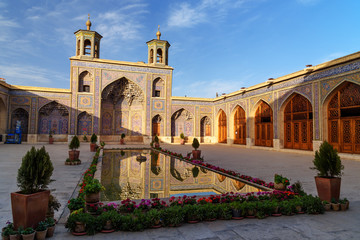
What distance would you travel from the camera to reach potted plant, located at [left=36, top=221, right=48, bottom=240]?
2674 millimetres

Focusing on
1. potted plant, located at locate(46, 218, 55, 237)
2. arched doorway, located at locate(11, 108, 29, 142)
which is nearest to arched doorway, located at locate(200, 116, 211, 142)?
arched doorway, located at locate(11, 108, 29, 142)

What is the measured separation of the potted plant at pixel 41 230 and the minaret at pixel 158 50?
2108 cm

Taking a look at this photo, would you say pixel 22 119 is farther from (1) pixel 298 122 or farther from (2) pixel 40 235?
(1) pixel 298 122

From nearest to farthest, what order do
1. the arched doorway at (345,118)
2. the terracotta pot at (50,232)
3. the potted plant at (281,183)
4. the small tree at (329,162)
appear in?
the terracotta pot at (50,232)
the small tree at (329,162)
the potted plant at (281,183)
the arched doorway at (345,118)

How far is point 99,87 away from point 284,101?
15029 mm

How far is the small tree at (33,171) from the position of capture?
2906 millimetres

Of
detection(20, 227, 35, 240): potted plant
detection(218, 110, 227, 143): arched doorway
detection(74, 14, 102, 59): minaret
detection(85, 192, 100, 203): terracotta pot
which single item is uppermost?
detection(74, 14, 102, 59): minaret

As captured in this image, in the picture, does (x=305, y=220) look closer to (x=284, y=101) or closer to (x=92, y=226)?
A: (x=92, y=226)

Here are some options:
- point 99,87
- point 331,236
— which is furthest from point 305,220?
point 99,87

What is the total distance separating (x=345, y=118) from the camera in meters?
11.7

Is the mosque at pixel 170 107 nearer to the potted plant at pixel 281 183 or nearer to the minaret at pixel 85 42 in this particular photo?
the minaret at pixel 85 42

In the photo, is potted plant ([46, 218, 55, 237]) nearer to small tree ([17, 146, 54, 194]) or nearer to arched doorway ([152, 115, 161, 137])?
small tree ([17, 146, 54, 194])

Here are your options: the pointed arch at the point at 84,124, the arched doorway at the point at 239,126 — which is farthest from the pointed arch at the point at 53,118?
the arched doorway at the point at 239,126

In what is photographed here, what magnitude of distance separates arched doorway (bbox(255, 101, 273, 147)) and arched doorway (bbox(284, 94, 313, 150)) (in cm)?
130
